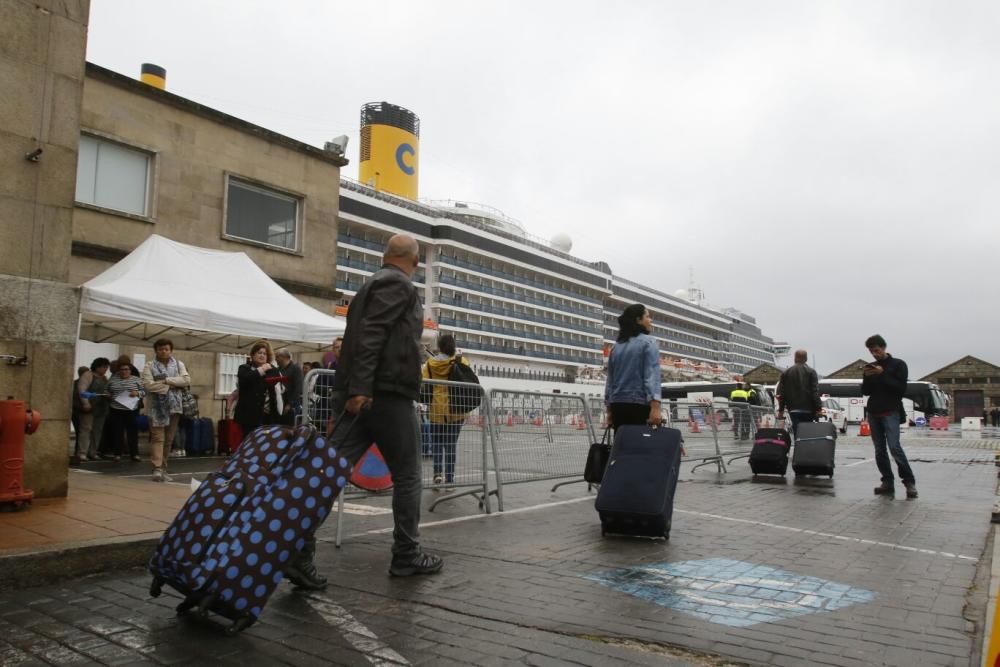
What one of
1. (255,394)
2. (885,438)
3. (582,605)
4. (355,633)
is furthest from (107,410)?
(885,438)

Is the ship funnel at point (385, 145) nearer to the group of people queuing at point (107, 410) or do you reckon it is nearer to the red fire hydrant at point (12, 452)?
the group of people queuing at point (107, 410)

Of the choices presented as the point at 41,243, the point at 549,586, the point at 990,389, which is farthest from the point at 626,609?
the point at 990,389

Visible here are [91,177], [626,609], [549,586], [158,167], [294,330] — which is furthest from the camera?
[158,167]

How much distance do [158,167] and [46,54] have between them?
8.85 meters

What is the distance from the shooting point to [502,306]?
3221 inches

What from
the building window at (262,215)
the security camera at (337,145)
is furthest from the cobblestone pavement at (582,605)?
the security camera at (337,145)

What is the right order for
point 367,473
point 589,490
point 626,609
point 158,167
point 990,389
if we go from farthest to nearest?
point 990,389, point 158,167, point 589,490, point 367,473, point 626,609

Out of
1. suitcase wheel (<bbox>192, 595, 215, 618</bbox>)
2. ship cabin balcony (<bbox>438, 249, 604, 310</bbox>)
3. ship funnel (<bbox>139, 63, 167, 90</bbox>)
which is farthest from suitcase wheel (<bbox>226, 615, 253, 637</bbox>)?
ship cabin balcony (<bbox>438, 249, 604, 310</bbox>)

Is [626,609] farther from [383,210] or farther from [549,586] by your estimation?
[383,210]

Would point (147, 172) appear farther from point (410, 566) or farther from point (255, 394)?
point (410, 566)

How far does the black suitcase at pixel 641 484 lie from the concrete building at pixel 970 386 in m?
89.0

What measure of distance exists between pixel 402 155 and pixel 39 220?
6895 centimetres

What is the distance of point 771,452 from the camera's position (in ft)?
32.2

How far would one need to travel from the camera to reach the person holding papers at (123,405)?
10852 mm
